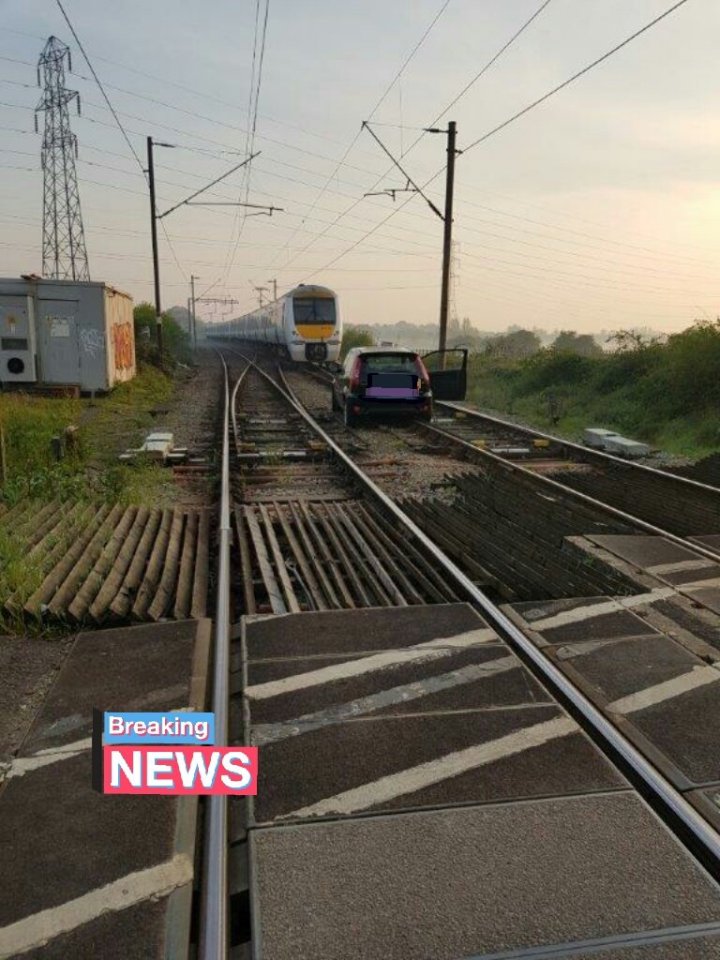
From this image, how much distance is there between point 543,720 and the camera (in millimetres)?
3715

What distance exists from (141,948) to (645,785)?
7.28ft

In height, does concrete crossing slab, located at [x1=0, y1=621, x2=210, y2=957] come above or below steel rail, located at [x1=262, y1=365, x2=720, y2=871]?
below

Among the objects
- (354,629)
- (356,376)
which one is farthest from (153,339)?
(354,629)

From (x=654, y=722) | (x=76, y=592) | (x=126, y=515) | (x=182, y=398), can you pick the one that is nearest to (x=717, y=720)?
(x=654, y=722)

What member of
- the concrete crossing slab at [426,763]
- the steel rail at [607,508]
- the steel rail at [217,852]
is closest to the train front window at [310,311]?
the steel rail at [607,508]

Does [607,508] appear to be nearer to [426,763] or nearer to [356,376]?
[426,763]

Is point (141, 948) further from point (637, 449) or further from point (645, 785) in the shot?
point (637, 449)

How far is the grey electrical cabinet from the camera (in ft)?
61.5

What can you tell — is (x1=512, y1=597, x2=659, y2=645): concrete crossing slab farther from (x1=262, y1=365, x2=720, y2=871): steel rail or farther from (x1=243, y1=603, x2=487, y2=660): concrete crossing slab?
(x1=243, y1=603, x2=487, y2=660): concrete crossing slab

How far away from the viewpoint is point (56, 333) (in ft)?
63.6

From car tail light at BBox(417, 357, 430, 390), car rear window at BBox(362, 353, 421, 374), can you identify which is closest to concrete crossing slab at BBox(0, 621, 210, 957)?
car rear window at BBox(362, 353, 421, 374)

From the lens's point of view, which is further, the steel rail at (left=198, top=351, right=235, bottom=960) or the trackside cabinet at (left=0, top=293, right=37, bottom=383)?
the trackside cabinet at (left=0, top=293, right=37, bottom=383)

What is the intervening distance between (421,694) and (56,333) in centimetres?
1846

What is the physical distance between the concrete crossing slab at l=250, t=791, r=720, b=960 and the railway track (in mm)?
A: 17
